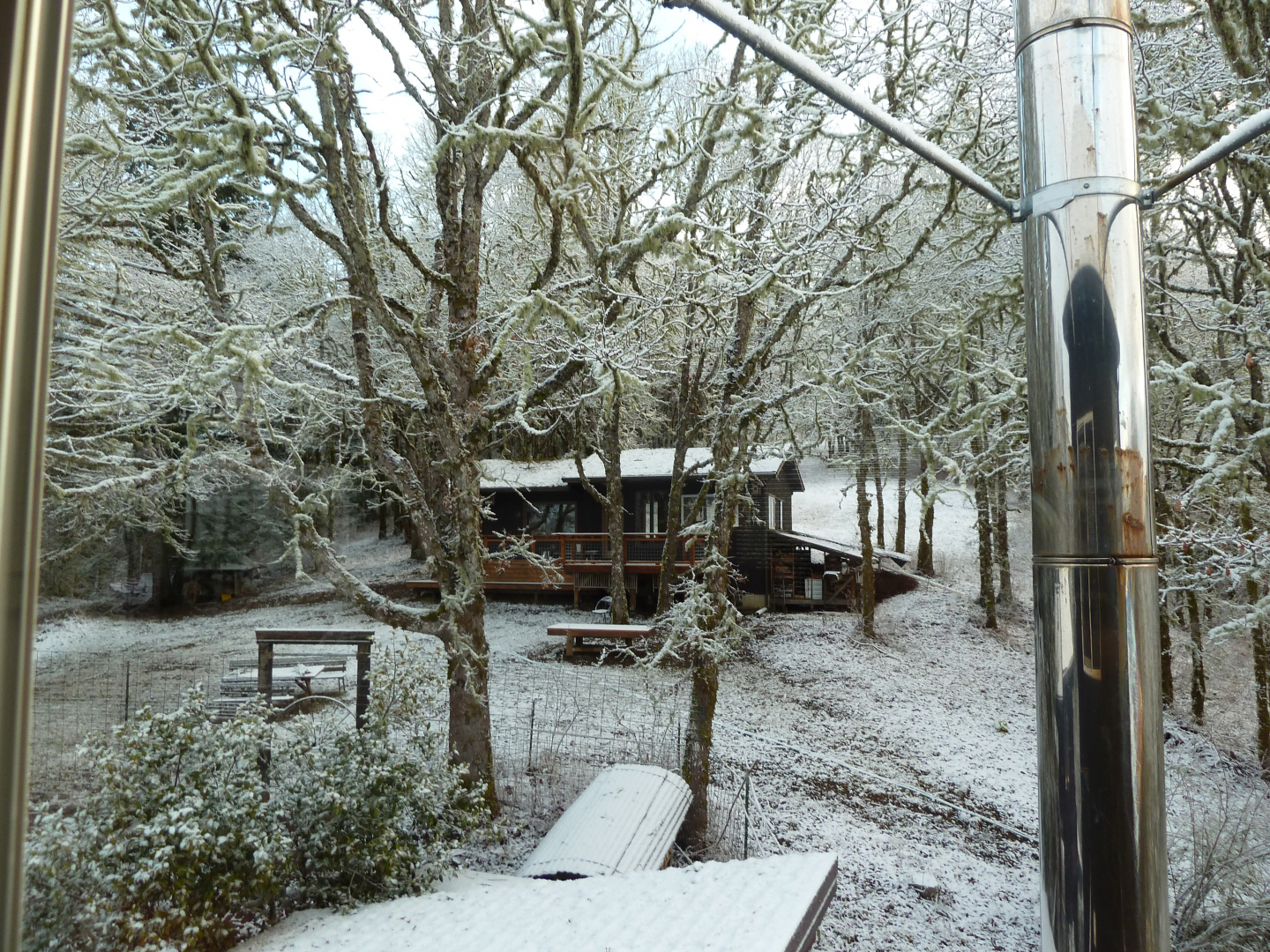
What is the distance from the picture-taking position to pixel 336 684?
5.15 metres

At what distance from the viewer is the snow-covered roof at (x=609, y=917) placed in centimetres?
246

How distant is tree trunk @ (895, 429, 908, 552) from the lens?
9.65m

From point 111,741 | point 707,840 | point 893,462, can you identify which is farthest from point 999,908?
point 893,462

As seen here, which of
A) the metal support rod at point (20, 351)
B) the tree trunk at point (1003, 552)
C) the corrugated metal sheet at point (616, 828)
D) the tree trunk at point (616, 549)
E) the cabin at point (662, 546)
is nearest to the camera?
the metal support rod at point (20, 351)

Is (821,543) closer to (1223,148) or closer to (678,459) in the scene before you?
(678,459)

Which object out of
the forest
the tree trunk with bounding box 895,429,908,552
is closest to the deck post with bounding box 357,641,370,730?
the forest

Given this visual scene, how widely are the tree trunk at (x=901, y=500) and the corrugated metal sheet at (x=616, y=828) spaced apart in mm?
5863

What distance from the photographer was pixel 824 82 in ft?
2.98

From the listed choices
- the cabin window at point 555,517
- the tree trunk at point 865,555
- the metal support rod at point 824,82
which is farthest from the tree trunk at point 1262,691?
the cabin window at point 555,517

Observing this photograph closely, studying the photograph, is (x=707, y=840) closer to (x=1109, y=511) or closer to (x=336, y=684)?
(x=336, y=684)

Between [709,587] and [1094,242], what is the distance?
190 inches

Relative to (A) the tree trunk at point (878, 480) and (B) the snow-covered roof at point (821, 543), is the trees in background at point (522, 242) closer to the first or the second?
(A) the tree trunk at point (878, 480)

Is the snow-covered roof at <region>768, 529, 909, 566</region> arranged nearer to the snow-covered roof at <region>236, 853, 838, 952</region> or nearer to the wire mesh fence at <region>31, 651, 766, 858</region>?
the wire mesh fence at <region>31, 651, 766, 858</region>

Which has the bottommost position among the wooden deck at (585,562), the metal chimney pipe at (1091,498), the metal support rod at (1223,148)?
Answer: the wooden deck at (585,562)
